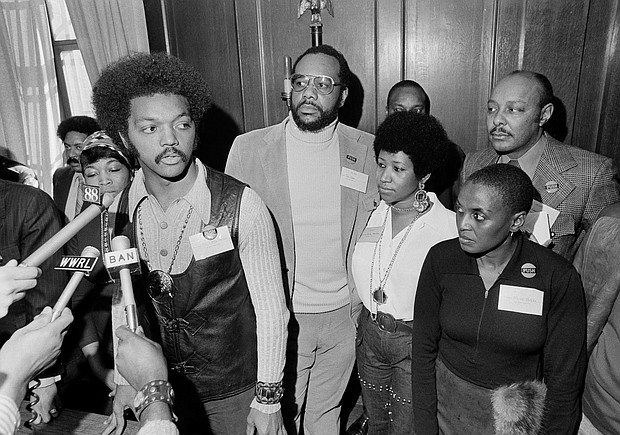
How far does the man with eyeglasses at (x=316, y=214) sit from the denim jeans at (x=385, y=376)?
269mm

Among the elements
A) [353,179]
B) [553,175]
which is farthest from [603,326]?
[353,179]

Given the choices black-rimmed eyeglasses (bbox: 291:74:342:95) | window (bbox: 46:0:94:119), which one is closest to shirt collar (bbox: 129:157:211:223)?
black-rimmed eyeglasses (bbox: 291:74:342:95)

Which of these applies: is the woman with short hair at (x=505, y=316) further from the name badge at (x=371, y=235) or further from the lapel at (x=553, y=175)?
the lapel at (x=553, y=175)

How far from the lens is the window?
370cm

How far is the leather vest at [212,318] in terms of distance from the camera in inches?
59.6

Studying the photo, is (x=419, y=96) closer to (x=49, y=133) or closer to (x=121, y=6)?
(x=121, y=6)

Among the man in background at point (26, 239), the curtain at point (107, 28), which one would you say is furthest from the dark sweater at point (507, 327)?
the curtain at point (107, 28)

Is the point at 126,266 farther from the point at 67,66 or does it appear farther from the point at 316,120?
the point at 67,66

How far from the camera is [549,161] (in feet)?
7.00

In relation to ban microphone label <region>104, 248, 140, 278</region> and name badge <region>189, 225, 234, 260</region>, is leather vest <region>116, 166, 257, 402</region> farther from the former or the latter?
ban microphone label <region>104, 248, 140, 278</region>

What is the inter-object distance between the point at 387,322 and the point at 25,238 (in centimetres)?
144

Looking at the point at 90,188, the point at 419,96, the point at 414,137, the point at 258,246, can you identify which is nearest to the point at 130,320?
the point at 90,188

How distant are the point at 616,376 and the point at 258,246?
1226 millimetres

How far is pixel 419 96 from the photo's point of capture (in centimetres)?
262
